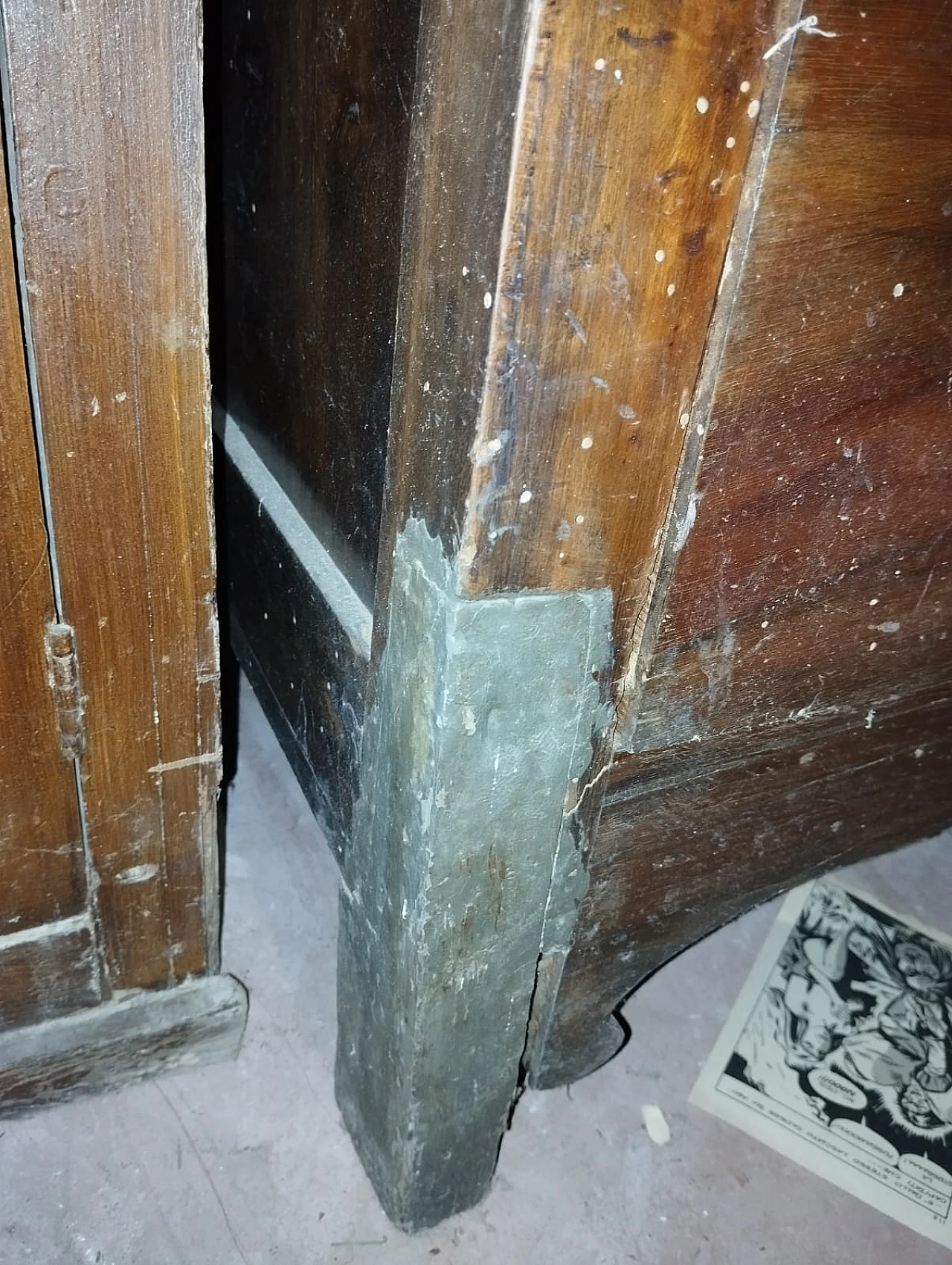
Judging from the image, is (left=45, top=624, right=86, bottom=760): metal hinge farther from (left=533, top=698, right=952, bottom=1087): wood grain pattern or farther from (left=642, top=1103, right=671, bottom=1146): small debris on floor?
(left=642, top=1103, right=671, bottom=1146): small debris on floor

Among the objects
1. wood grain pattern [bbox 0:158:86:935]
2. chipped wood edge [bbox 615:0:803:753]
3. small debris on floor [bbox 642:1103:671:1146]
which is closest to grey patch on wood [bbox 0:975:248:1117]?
wood grain pattern [bbox 0:158:86:935]

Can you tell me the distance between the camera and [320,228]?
0.78 metres

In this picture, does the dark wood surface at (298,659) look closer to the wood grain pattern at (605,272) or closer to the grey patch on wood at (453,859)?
the grey patch on wood at (453,859)

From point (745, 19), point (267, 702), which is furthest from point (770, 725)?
point (267, 702)

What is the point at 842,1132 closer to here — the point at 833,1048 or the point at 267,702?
the point at 833,1048

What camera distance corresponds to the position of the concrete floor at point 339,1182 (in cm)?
87

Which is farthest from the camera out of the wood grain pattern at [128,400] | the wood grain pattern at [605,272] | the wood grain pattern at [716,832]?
the wood grain pattern at [716,832]

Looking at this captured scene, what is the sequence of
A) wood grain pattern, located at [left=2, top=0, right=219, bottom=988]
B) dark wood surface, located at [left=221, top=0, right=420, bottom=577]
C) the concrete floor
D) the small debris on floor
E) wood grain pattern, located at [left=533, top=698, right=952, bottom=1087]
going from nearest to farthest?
wood grain pattern, located at [left=2, top=0, right=219, bottom=988], dark wood surface, located at [left=221, top=0, right=420, bottom=577], wood grain pattern, located at [left=533, top=698, right=952, bottom=1087], the concrete floor, the small debris on floor

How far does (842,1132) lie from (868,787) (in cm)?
37

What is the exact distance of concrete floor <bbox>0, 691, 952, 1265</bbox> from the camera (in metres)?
0.87

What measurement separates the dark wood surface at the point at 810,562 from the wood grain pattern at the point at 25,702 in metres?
0.42

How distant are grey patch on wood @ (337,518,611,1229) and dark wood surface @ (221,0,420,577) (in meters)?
0.19

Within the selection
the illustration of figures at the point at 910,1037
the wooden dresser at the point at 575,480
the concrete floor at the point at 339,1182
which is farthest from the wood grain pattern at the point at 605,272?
the illustration of figures at the point at 910,1037

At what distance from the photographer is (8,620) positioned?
0.68 metres
